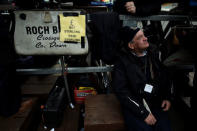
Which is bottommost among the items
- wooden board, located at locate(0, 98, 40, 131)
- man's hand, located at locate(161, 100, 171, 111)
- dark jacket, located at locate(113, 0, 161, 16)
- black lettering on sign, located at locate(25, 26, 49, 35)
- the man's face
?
wooden board, located at locate(0, 98, 40, 131)

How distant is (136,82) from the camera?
155 cm

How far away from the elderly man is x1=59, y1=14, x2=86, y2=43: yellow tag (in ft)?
1.40

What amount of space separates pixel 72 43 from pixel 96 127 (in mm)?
832

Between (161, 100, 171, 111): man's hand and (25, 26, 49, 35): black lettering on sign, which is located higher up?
(25, 26, 49, 35): black lettering on sign

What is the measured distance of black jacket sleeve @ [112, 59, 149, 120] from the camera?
1.45 meters

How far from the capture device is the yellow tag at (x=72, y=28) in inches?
54.1

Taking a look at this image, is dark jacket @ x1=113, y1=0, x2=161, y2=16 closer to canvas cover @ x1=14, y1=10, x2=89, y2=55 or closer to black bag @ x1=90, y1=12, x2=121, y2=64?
black bag @ x1=90, y1=12, x2=121, y2=64

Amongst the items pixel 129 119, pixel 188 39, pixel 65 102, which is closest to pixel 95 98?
pixel 65 102

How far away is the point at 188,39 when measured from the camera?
5.47 ft

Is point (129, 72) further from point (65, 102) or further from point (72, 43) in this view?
point (65, 102)

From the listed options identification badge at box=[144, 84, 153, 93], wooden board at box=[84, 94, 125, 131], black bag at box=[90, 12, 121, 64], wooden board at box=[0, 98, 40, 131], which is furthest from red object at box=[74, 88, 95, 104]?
identification badge at box=[144, 84, 153, 93]

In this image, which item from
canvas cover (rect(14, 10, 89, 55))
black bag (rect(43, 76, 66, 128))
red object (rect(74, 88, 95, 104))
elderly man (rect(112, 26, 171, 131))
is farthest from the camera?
red object (rect(74, 88, 95, 104))

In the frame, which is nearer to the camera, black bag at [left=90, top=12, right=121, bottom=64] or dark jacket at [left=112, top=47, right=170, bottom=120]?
black bag at [left=90, top=12, right=121, bottom=64]

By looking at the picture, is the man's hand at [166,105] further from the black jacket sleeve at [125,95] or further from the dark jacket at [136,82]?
the black jacket sleeve at [125,95]
